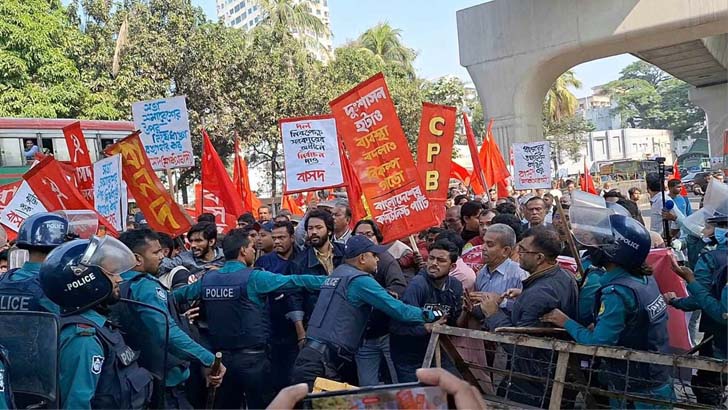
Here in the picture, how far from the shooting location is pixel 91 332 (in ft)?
10.4

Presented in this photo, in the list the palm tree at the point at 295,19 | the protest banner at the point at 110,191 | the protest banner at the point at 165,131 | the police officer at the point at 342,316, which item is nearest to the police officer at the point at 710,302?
the police officer at the point at 342,316

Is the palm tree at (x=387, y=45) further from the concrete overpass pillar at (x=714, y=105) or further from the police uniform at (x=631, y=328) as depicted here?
the police uniform at (x=631, y=328)

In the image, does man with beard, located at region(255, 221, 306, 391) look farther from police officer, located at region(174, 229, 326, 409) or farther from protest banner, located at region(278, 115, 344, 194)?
protest banner, located at region(278, 115, 344, 194)

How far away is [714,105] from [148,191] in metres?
26.2

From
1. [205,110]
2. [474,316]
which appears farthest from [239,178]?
[205,110]

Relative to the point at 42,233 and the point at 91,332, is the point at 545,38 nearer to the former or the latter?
the point at 42,233

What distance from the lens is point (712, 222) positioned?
5.11 meters

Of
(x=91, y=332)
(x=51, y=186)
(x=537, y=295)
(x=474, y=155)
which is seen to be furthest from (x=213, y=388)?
(x=474, y=155)

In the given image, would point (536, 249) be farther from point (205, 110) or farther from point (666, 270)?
point (205, 110)

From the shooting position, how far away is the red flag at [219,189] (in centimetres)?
861

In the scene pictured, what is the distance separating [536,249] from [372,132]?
104 inches

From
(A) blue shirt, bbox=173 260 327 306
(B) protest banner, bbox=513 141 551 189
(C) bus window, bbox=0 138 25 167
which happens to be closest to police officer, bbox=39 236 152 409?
(A) blue shirt, bbox=173 260 327 306

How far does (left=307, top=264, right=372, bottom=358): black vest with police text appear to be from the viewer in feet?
15.1

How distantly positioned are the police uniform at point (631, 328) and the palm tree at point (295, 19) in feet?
90.8
